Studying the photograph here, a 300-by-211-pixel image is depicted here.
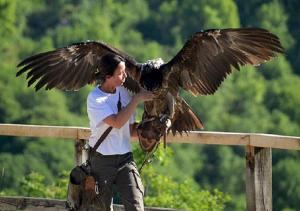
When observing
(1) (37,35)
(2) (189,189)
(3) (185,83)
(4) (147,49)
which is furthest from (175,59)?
(1) (37,35)

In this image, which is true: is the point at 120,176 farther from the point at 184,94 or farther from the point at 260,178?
the point at 184,94

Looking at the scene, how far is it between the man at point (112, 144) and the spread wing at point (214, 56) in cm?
147

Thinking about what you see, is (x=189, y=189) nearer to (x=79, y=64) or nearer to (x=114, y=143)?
(x=79, y=64)

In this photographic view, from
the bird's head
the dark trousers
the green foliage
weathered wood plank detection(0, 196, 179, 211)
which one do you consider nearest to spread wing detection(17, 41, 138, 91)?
the bird's head

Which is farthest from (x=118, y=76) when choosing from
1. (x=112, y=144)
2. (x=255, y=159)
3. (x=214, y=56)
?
(x=214, y=56)

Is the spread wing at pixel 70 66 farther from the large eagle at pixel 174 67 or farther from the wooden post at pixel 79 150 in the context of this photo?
the wooden post at pixel 79 150

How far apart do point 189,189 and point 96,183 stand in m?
6.59

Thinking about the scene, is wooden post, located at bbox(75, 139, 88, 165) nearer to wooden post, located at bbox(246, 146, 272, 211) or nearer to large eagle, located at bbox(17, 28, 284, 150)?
large eagle, located at bbox(17, 28, 284, 150)

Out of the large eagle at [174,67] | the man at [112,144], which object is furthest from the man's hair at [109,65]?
the large eagle at [174,67]

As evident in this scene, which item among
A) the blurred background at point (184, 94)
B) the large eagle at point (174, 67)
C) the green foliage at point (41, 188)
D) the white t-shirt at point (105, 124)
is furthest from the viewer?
the blurred background at point (184, 94)

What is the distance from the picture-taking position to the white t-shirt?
812 cm

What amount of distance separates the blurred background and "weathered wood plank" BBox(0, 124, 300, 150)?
88.5 ft

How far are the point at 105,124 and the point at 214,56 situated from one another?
207 centimetres

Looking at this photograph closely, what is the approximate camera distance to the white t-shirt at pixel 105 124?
8.12 m
